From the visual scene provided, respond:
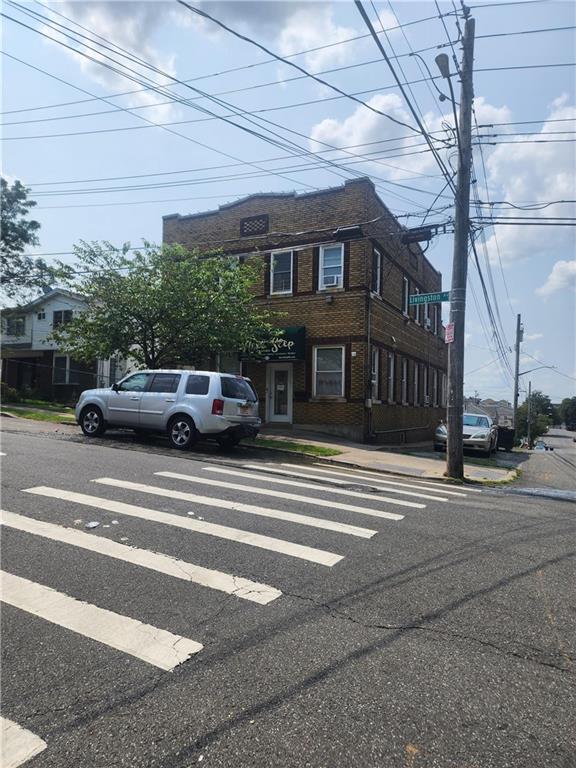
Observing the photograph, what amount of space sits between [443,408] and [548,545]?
26922mm

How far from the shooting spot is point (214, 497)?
23.5 feet

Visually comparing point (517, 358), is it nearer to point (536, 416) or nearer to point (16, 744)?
point (16, 744)

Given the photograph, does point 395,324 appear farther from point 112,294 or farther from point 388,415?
point 112,294

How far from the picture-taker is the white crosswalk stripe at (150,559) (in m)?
4.10

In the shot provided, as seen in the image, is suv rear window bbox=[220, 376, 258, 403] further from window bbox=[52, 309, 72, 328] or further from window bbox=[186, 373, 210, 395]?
window bbox=[52, 309, 72, 328]

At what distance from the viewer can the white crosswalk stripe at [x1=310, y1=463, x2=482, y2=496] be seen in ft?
32.4

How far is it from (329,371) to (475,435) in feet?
18.3

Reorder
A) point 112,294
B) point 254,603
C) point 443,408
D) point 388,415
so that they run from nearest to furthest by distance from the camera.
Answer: point 254,603 < point 112,294 < point 388,415 < point 443,408

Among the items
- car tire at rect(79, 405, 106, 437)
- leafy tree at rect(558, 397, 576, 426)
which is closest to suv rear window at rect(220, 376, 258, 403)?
car tire at rect(79, 405, 106, 437)

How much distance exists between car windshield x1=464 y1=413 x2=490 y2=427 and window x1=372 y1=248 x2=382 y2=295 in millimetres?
5652

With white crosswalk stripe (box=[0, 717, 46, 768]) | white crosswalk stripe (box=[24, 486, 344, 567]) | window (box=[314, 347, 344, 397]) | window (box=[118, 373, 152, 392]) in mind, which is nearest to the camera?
white crosswalk stripe (box=[0, 717, 46, 768])

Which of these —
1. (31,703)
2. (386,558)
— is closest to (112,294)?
(386,558)

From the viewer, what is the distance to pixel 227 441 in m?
13.1

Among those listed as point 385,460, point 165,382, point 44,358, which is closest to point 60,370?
point 44,358
